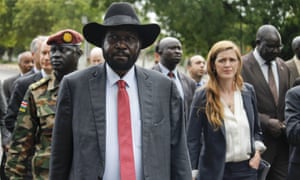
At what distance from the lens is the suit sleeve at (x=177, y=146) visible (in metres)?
3.27

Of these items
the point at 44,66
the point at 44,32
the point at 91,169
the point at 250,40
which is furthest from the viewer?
the point at 44,32

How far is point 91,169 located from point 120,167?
170mm

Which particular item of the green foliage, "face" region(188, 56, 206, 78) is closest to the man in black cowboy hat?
"face" region(188, 56, 206, 78)

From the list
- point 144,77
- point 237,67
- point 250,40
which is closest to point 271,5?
point 250,40

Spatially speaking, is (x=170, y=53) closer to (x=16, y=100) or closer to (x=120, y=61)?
(x=16, y=100)

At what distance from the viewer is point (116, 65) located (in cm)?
313

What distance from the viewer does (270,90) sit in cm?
612

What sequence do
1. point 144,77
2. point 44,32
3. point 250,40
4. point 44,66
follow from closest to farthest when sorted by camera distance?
point 144,77
point 44,66
point 250,40
point 44,32

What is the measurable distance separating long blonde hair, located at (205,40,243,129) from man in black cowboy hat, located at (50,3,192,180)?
1.59m

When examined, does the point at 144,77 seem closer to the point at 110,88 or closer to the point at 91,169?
the point at 110,88

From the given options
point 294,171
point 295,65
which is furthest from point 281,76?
point 294,171

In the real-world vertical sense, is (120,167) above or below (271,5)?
below

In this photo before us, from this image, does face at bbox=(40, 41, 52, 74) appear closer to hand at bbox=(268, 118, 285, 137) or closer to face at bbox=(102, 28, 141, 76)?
face at bbox=(102, 28, 141, 76)

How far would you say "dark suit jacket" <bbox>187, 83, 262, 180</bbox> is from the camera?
4812 millimetres
